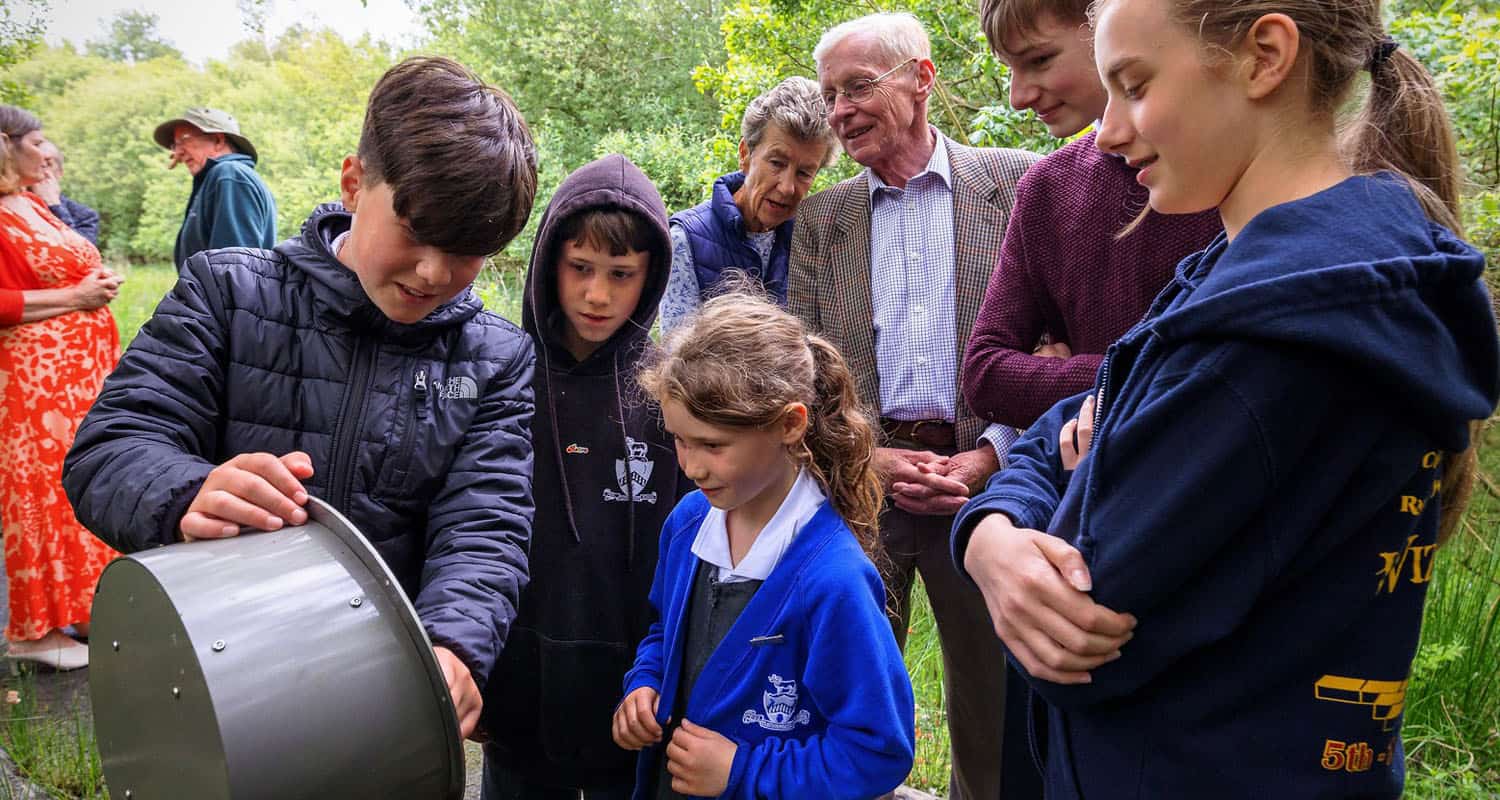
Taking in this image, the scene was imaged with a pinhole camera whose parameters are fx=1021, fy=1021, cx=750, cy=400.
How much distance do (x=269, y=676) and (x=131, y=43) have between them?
22.9 meters

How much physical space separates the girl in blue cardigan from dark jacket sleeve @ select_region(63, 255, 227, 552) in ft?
2.84

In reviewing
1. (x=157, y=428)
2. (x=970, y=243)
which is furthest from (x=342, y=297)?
(x=970, y=243)

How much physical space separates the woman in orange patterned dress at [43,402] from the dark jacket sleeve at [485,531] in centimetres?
324

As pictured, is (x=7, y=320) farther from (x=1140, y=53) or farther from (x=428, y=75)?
(x=1140, y=53)

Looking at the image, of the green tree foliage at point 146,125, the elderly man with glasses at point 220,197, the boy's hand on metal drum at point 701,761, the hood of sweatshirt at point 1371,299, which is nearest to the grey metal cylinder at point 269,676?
the boy's hand on metal drum at point 701,761

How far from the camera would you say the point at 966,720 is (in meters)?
2.95

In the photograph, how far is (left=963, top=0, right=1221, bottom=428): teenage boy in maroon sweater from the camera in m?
2.32

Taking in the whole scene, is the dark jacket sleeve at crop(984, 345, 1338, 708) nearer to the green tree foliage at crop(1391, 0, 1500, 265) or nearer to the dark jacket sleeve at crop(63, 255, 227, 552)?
the dark jacket sleeve at crop(63, 255, 227, 552)

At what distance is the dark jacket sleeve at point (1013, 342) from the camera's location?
8.02ft

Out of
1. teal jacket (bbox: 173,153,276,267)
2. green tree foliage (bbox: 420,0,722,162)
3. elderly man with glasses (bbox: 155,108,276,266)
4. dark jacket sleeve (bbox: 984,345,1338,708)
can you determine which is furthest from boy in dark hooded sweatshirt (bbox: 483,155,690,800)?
green tree foliage (bbox: 420,0,722,162)

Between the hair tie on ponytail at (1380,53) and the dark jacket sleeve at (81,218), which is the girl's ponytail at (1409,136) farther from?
the dark jacket sleeve at (81,218)

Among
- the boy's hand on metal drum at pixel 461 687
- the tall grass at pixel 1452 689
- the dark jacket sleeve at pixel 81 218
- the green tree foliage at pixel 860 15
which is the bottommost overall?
the tall grass at pixel 1452 689

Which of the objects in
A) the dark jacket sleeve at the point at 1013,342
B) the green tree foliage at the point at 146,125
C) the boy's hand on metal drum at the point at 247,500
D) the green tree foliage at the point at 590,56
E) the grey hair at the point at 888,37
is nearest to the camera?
the boy's hand on metal drum at the point at 247,500

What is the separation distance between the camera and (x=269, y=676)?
1.31 m
